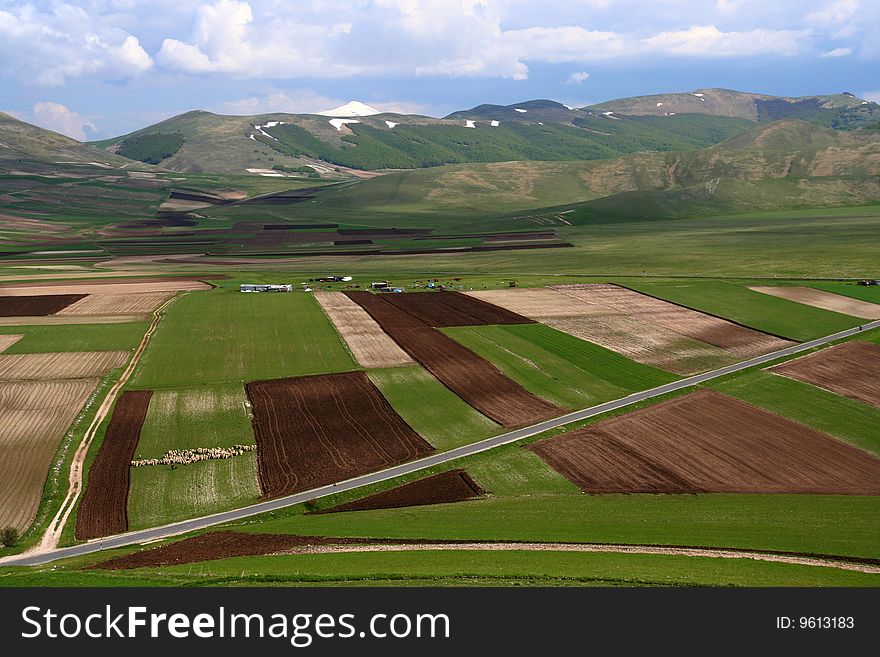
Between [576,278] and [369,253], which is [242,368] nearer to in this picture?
[576,278]

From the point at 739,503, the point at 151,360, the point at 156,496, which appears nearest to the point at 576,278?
the point at 151,360

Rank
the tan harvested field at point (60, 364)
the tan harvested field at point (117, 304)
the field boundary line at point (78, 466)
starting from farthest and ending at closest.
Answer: the tan harvested field at point (117, 304) < the tan harvested field at point (60, 364) < the field boundary line at point (78, 466)

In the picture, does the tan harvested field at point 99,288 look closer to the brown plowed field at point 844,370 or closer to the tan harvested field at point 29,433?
the tan harvested field at point 29,433

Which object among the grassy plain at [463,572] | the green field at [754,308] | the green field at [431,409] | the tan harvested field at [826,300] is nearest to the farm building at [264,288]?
the green field at [431,409]

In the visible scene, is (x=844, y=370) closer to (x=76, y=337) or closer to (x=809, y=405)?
(x=809, y=405)

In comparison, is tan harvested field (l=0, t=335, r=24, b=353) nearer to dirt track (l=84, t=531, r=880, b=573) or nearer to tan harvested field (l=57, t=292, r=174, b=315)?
tan harvested field (l=57, t=292, r=174, b=315)

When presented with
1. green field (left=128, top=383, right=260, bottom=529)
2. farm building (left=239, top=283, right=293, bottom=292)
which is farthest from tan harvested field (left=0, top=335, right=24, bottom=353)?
farm building (left=239, top=283, right=293, bottom=292)
